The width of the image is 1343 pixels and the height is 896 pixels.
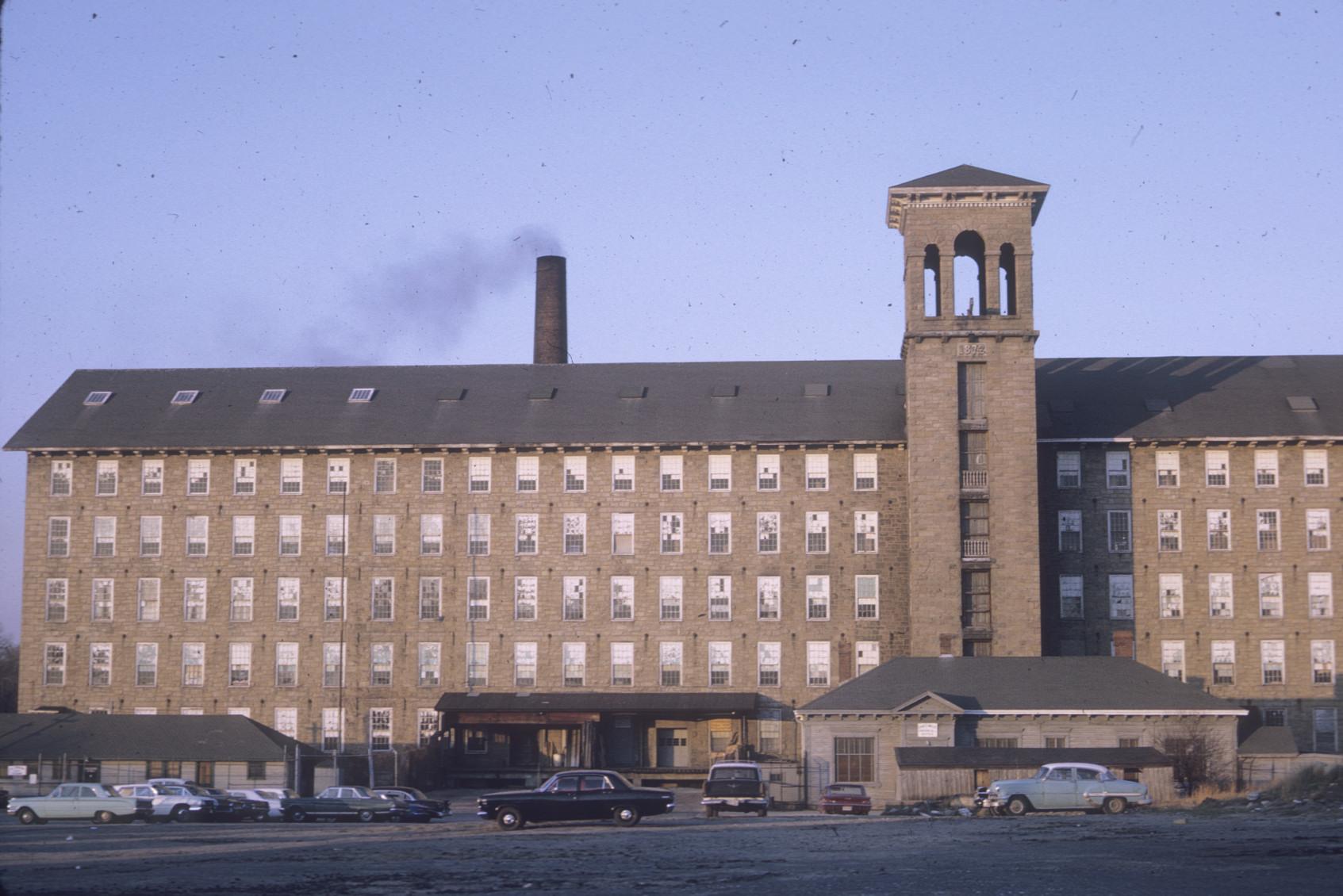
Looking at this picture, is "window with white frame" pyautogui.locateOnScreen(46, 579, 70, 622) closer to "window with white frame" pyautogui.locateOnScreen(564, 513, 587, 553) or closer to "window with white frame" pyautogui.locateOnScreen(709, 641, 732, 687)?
"window with white frame" pyautogui.locateOnScreen(564, 513, 587, 553)

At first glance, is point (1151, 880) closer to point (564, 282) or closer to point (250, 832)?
point (250, 832)

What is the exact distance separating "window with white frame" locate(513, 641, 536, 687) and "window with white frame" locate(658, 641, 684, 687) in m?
5.42

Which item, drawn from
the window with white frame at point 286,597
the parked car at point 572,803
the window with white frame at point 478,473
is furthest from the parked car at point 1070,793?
the window with white frame at point 286,597

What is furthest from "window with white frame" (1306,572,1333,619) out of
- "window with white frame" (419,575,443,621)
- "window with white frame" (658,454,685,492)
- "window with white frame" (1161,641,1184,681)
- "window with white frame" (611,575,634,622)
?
"window with white frame" (419,575,443,621)

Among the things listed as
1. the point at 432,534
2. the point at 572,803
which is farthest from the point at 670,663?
the point at 572,803

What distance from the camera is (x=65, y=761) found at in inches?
2495

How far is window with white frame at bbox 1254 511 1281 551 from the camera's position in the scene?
235 feet

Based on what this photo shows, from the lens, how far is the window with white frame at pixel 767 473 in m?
72.8

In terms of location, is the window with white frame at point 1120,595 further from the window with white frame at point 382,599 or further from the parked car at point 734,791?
the window with white frame at point 382,599

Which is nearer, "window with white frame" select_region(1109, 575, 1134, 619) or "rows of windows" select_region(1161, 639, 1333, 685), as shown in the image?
"rows of windows" select_region(1161, 639, 1333, 685)

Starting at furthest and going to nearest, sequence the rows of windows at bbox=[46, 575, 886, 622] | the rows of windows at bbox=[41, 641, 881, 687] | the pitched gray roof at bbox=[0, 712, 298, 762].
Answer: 1. the rows of windows at bbox=[46, 575, 886, 622]
2. the rows of windows at bbox=[41, 641, 881, 687]
3. the pitched gray roof at bbox=[0, 712, 298, 762]

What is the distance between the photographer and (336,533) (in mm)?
73688

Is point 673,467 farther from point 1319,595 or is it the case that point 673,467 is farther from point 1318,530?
point 1319,595

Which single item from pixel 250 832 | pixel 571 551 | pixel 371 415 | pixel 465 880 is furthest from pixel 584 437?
pixel 465 880
